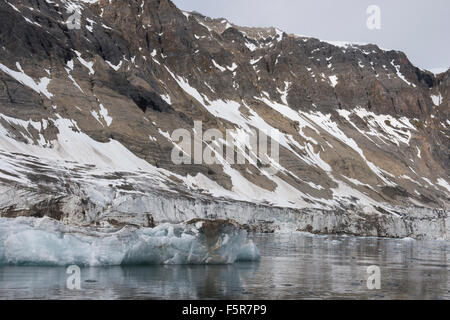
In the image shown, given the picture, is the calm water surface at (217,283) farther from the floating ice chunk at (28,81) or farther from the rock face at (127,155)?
the floating ice chunk at (28,81)

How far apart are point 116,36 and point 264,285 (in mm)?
163791

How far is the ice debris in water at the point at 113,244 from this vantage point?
1213 inches

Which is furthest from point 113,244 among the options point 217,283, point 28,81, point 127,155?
point 28,81

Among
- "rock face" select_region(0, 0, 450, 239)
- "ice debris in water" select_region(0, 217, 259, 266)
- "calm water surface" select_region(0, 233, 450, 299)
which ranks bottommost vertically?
"calm water surface" select_region(0, 233, 450, 299)

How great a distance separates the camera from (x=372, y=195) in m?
185

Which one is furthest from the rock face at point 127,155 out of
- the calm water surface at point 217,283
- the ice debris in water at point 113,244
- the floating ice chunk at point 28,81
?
the calm water surface at point 217,283

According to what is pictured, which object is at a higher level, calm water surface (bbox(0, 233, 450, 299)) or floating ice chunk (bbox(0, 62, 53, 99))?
floating ice chunk (bbox(0, 62, 53, 99))

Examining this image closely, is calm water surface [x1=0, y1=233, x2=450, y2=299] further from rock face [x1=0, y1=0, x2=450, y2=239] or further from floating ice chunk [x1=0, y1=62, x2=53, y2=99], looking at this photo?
floating ice chunk [x1=0, y1=62, x2=53, y2=99]

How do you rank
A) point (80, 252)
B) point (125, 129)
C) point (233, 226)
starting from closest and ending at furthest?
point (80, 252)
point (233, 226)
point (125, 129)

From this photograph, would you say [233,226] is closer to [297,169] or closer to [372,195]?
[297,169]

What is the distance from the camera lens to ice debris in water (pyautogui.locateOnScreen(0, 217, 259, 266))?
3081 centimetres

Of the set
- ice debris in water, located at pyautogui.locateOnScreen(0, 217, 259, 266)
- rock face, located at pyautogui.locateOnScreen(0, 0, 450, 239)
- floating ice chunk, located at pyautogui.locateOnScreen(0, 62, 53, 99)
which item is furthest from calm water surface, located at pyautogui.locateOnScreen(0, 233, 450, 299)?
floating ice chunk, located at pyautogui.locateOnScreen(0, 62, 53, 99)

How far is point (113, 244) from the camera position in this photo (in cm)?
3238

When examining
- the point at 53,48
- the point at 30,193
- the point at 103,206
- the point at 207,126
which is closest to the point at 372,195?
the point at 207,126
